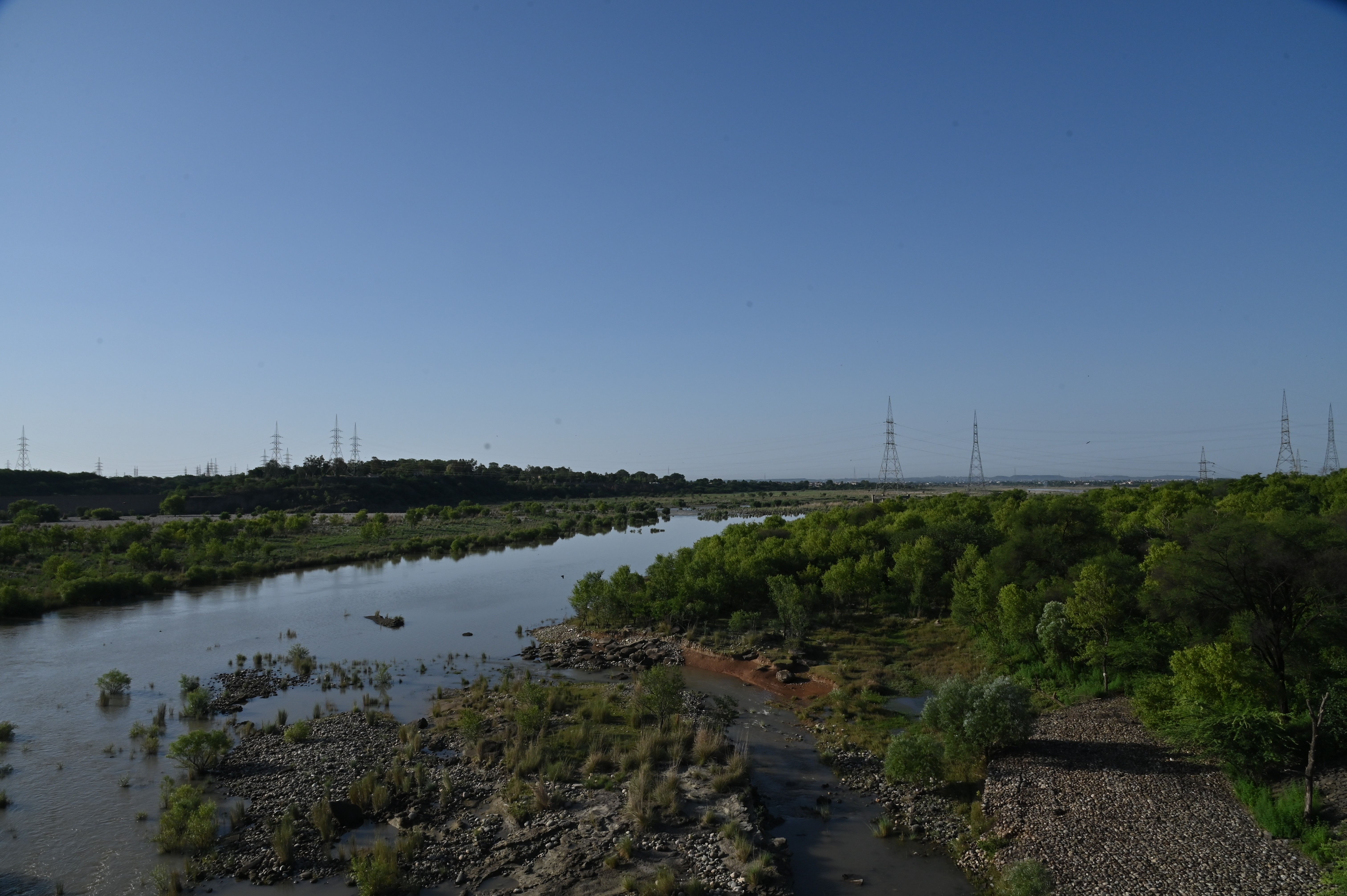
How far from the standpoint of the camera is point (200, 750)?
18688 mm

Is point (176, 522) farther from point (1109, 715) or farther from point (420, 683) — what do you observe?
point (1109, 715)

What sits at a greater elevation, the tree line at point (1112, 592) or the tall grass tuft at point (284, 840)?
the tree line at point (1112, 592)

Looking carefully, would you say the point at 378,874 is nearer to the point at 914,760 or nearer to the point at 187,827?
the point at 187,827

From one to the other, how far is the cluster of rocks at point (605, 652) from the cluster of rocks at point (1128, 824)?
1450cm

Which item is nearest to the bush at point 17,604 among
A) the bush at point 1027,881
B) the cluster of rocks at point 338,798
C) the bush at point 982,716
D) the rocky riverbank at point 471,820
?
the cluster of rocks at point 338,798

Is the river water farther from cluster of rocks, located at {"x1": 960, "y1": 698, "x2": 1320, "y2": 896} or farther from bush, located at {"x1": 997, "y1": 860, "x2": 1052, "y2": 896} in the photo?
cluster of rocks, located at {"x1": 960, "y1": 698, "x2": 1320, "y2": 896}

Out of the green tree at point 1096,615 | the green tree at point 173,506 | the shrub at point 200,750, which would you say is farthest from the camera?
the green tree at point 173,506

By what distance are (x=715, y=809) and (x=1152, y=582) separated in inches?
613

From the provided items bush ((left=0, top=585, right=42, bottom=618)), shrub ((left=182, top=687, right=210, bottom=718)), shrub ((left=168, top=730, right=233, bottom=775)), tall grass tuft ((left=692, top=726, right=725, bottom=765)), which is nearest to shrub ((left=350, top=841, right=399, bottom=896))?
shrub ((left=168, top=730, right=233, bottom=775))

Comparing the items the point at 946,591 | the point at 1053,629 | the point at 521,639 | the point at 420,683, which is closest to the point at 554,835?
the point at 420,683

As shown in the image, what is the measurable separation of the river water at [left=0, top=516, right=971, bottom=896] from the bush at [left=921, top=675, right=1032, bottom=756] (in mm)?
3281

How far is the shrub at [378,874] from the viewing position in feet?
43.2

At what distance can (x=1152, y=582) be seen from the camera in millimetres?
22328

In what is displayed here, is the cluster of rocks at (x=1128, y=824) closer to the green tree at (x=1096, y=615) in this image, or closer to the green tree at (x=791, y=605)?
the green tree at (x=1096, y=615)
